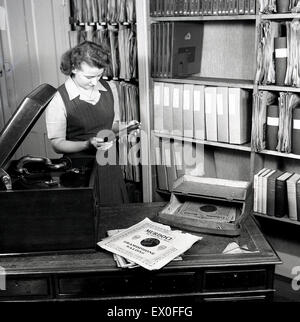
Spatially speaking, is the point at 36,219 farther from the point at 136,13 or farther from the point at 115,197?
the point at 136,13

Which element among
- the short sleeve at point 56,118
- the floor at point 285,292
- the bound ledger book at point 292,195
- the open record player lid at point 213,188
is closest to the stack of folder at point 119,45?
the short sleeve at point 56,118

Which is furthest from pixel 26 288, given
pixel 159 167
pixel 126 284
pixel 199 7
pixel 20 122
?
pixel 199 7

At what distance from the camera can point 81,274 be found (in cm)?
153

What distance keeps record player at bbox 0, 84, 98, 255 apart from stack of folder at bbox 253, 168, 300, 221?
5.07 feet

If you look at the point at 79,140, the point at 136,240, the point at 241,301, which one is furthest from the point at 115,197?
the point at 241,301

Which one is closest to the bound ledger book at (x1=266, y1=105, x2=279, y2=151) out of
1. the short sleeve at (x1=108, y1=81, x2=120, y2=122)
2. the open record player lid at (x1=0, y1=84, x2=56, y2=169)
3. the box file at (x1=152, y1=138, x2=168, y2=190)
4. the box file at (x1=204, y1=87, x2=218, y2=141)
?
the box file at (x1=204, y1=87, x2=218, y2=141)

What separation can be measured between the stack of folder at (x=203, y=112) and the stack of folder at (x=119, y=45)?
270 mm

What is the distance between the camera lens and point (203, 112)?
10.00ft

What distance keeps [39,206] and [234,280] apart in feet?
2.37

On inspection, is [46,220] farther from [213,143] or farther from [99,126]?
[213,143]

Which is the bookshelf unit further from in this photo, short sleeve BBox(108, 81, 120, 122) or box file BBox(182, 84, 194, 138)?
short sleeve BBox(108, 81, 120, 122)

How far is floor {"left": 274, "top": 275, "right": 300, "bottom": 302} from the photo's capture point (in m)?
2.81

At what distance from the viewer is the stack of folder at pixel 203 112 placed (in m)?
2.91

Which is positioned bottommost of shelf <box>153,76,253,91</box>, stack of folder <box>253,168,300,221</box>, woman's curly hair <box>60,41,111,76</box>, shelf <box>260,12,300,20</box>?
stack of folder <box>253,168,300,221</box>
